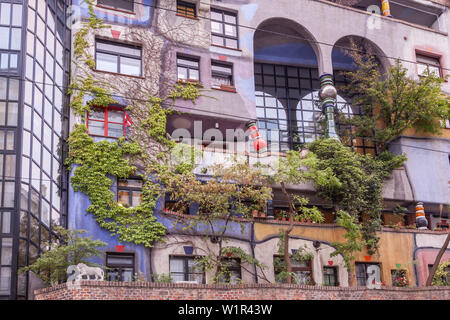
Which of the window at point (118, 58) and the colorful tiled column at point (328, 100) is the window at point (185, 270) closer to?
the window at point (118, 58)

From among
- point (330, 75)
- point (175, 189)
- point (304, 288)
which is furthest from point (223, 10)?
point (304, 288)

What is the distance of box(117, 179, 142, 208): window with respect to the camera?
27094 mm

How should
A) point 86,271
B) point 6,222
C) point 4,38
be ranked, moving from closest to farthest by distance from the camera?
point 86,271 < point 6,222 < point 4,38

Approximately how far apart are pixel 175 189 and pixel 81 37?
26.0 ft

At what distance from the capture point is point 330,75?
33125 mm

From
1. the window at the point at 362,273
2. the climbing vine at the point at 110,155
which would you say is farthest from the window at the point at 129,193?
the window at the point at 362,273

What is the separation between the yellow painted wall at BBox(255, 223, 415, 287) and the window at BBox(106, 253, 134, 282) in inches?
245

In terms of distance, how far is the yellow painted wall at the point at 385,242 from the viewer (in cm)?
2950

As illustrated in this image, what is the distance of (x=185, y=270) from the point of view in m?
27.0

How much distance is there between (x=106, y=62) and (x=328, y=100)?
36.4 ft

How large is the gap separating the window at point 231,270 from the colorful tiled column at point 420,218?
969 cm

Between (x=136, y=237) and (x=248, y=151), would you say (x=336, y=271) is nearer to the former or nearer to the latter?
(x=248, y=151)

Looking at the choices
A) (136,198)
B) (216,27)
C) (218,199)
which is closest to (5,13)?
(136,198)

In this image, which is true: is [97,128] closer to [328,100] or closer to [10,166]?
[10,166]
